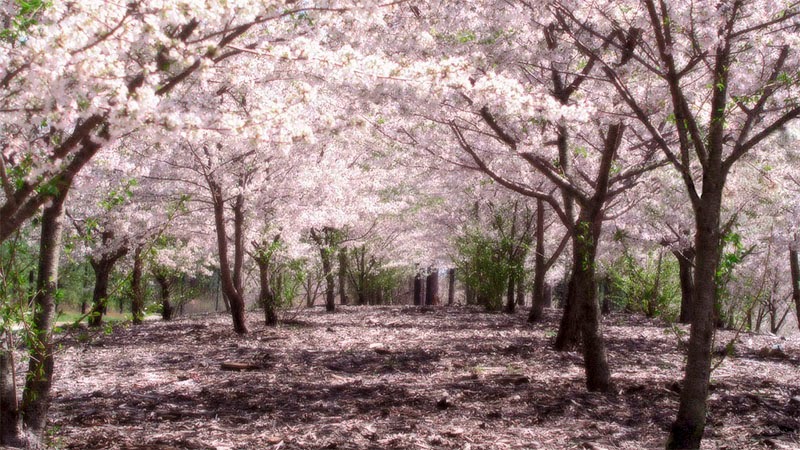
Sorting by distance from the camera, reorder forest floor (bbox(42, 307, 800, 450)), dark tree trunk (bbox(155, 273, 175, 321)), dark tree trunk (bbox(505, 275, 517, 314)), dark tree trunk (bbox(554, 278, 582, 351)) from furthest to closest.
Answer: dark tree trunk (bbox(155, 273, 175, 321))
dark tree trunk (bbox(505, 275, 517, 314))
dark tree trunk (bbox(554, 278, 582, 351))
forest floor (bbox(42, 307, 800, 450))

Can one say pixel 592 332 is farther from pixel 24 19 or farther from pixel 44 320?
pixel 24 19

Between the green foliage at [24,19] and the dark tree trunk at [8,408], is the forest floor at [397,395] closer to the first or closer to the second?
the dark tree trunk at [8,408]

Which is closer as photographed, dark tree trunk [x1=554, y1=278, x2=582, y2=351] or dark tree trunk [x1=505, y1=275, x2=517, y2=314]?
dark tree trunk [x1=554, y1=278, x2=582, y2=351]

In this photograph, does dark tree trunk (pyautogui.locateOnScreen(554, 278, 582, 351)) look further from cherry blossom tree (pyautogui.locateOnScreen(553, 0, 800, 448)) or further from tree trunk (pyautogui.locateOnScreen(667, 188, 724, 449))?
tree trunk (pyautogui.locateOnScreen(667, 188, 724, 449))

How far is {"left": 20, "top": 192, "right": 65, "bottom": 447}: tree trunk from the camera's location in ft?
13.8

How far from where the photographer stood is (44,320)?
4.24 meters

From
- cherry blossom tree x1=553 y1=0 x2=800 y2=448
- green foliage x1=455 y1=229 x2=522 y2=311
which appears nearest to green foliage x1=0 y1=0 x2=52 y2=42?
cherry blossom tree x1=553 y1=0 x2=800 y2=448

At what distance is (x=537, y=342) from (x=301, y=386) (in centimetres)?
460

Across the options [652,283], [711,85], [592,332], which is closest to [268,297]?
[592,332]

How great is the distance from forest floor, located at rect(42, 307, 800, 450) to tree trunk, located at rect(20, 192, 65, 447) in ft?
0.59

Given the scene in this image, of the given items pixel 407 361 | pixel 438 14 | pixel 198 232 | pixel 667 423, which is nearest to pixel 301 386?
pixel 407 361

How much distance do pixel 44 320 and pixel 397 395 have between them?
3.36 meters

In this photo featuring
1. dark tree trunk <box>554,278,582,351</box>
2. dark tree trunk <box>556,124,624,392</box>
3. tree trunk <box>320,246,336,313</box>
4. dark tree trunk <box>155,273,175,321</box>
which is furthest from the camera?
tree trunk <box>320,246,336,313</box>

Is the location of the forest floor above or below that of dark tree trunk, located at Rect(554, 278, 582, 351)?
below
